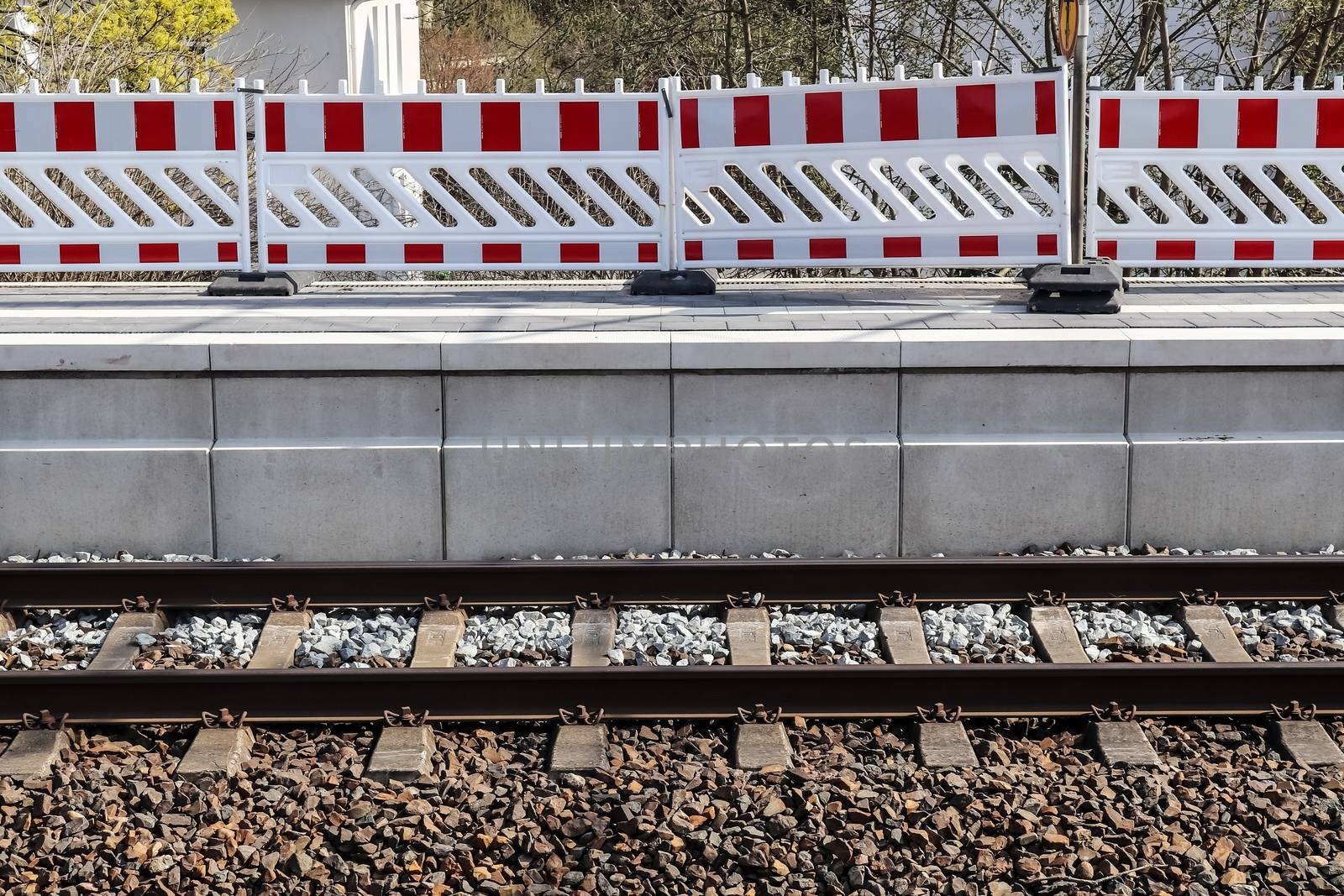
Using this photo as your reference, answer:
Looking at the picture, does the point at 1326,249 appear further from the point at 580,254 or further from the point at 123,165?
the point at 123,165

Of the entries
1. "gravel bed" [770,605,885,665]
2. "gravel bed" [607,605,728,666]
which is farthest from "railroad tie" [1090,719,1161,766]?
"gravel bed" [607,605,728,666]

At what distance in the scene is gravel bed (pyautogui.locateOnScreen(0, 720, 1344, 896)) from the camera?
166 inches

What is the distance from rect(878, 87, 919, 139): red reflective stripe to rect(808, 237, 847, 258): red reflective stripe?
2.18ft

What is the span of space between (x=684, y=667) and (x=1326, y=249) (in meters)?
5.60

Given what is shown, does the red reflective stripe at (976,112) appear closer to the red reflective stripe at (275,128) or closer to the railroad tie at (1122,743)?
the red reflective stripe at (275,128)

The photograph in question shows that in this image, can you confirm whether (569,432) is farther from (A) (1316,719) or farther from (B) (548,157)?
(A) (1316,719)

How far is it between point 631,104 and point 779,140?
2.79 ft

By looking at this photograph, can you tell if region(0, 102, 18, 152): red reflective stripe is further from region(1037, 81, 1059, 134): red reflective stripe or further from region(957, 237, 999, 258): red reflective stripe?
region(1037, 81, 1059, 134): red reflective stripe

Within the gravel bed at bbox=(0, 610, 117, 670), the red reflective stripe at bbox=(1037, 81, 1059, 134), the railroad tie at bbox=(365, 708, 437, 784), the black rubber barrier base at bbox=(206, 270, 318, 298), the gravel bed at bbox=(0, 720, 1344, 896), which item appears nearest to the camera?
the gravel bed at bbox=(0, 720, 1344, 896)

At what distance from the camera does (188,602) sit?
641 cm

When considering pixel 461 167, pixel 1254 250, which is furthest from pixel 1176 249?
pixel 461 167

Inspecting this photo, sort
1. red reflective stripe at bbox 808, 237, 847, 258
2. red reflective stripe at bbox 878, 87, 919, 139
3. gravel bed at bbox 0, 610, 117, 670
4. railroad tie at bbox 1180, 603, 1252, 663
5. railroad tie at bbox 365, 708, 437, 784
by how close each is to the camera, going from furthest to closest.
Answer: red reflective stripe at bbox 808, 237, 847, 258
red reflective stripe at bbox 878, 87, 919, 139
gravel bed at bbox 0, 610, 117, 670
railroad tie at bbox 1180, 603, 1252, 663
railroad tie at bbox 365, 708, 437, 784

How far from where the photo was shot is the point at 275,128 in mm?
9156

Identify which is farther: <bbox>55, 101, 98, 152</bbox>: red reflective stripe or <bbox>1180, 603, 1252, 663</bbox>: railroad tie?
<bbox>55, 101, 98, 152</bbox>: red reflective stripe
